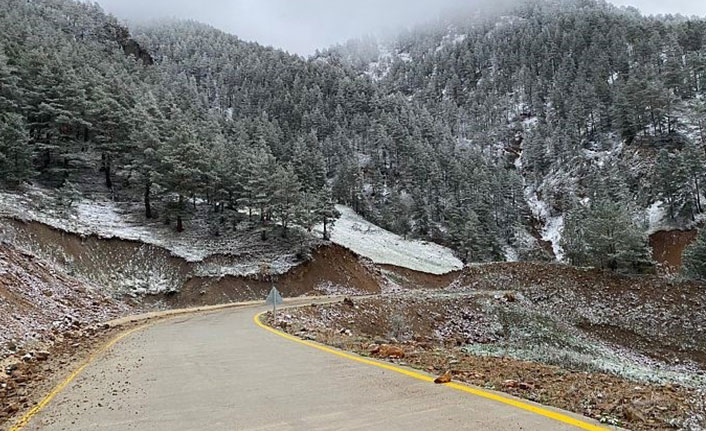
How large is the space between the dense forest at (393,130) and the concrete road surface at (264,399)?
110 ft

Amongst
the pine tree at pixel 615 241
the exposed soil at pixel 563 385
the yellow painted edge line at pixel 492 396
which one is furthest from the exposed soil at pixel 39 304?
the pine tree at pixel 615 241

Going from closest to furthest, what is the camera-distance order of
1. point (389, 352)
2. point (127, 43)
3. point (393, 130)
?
point (389, 352)
point (393, 130)
point (127, 43)

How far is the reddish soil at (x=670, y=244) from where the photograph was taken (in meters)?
62.2

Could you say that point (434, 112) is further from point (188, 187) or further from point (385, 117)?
point (188, 187)

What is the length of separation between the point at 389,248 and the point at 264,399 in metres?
58.7

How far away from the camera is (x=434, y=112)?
15938 centimetres

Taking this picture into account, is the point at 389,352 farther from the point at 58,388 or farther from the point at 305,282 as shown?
the point at 305,282

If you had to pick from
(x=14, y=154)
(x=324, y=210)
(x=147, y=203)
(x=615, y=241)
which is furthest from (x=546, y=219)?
(x=14, y=154)

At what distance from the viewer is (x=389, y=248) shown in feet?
214

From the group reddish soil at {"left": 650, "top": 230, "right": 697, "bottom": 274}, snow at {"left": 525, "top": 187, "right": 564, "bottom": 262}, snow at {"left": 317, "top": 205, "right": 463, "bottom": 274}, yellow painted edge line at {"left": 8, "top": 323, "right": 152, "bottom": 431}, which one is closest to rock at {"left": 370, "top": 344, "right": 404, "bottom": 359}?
yellow painted edge line at {"left": 8, "top": 323, "right": 152, "bottom": 431}

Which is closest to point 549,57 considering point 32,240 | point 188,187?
point 188,187

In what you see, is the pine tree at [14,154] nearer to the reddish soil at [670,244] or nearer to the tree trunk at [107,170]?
the tree trunk at [107,170]

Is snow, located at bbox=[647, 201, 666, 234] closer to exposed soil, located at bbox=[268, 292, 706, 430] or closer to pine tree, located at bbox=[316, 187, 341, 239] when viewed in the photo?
pine tree, located at bbox=[316, 187, 341, 239]

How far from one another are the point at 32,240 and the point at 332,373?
30823 millimetres
